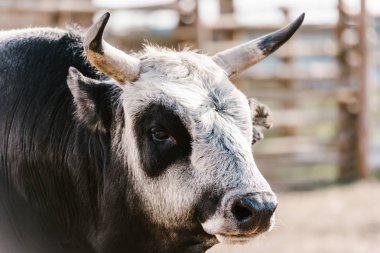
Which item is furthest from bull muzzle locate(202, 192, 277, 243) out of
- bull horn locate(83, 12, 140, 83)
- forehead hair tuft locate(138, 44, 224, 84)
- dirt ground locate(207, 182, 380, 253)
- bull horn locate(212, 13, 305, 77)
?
dirt ground locate(207, 182, 380, 253)

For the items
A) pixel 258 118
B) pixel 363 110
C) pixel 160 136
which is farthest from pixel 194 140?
pixel 363 110

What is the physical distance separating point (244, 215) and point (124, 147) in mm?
930

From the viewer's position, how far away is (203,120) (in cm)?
436

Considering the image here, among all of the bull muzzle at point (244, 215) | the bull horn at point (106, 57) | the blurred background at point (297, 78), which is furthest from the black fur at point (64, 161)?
the blurred background at point (297, 78)

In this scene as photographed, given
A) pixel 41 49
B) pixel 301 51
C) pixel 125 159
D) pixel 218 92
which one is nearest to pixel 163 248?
pixel 125 159

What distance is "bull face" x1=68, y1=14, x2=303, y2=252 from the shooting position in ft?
13.6

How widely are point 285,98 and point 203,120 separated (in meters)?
10.2

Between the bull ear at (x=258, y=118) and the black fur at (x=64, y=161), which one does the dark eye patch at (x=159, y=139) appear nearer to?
the black fur at (x=64, y=161)

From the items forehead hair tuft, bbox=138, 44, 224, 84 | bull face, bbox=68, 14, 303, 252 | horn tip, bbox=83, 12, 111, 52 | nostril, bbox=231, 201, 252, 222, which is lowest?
nostril, bbox=231, 201, 252, 222

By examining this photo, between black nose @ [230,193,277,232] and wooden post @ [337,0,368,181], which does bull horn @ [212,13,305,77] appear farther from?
wooden post @ [337,0,368,181]

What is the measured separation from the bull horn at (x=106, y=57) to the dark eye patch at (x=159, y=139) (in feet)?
0.85

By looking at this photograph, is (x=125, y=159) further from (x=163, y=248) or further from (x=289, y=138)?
(x=289, y=138)

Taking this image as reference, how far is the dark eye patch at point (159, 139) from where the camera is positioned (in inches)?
172

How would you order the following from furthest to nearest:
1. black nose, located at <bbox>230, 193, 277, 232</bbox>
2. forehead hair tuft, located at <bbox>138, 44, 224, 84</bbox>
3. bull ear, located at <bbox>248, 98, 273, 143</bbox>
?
bull ear, located at <bbox>248, 98, 273, 143</bbox> < forehead hair tuft, located at <bbox>138, 44, 224, 84</bbox> < black nose, located at <bbox>230, 193, 277, 232</bbox>
